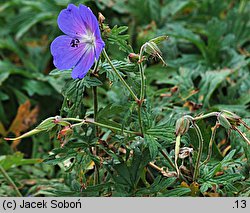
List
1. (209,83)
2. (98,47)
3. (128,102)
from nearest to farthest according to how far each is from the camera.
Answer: (98,47), (128,102), (209,83)

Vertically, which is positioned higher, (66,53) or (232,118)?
(66,53)

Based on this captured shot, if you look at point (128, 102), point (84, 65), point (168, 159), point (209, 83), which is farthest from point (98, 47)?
point (209, 83)

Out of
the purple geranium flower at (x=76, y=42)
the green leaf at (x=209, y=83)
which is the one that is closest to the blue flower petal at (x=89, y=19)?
the purple geranium flower at (x=76, y=42)

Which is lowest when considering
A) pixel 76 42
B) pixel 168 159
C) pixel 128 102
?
pixel 168 159

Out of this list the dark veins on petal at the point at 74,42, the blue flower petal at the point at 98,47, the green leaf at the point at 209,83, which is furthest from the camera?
the green leaf at the point at 209,83

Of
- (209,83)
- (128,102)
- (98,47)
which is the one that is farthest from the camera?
(209,83)

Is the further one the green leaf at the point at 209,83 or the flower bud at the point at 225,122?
the green leaf at the point at 209,83

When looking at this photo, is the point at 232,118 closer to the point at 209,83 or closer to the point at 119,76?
the point at 119,76

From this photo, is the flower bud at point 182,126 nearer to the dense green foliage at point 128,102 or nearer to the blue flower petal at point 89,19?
the dense green foliage at point 128,102
